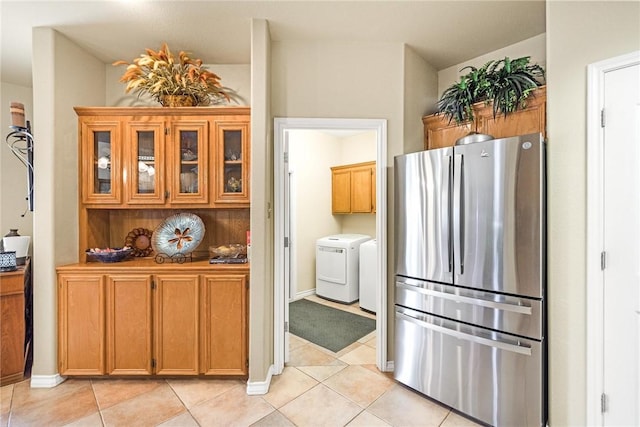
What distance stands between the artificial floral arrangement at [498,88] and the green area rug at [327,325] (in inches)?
95.8

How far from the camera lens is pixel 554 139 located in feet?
5.57

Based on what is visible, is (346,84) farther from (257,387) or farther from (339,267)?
(339,267)

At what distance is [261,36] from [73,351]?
2832 mm

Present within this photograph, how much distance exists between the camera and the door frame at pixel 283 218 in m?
2.43

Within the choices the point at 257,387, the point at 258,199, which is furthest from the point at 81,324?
the point at 258,199

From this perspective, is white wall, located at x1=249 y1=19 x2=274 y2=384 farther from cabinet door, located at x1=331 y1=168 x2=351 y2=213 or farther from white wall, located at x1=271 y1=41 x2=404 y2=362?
cabinet door, located at x1=331 y1=168 x2=351 y2=213

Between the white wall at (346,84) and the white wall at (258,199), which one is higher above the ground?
the white wall at (346,84)

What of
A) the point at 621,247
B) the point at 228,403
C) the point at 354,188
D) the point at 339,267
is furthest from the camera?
the point at 354,188

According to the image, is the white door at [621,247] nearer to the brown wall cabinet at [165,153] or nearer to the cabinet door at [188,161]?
the brown wall cabinet at [165,153]

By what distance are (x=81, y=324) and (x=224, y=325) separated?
1119 mm

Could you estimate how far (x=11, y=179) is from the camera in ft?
10.2

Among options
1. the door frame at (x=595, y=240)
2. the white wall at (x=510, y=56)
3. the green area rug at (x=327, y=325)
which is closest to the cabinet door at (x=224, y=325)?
the green area rug at (x=327, y=325)

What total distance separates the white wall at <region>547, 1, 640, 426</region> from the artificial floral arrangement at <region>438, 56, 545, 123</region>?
35 cm

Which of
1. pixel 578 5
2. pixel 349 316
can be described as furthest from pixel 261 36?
pixel 349 316
